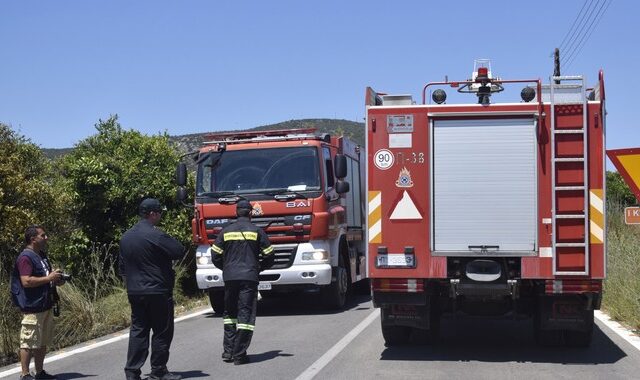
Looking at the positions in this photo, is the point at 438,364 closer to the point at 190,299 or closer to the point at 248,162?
the point at 248,162

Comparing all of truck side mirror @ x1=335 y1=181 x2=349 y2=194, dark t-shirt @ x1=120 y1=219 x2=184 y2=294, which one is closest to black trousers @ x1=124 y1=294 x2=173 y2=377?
dark t-shirt @ x1=120 y1=219 x2=184 y2=294

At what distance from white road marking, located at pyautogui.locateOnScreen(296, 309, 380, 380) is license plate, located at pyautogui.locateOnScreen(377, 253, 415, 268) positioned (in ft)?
4.23

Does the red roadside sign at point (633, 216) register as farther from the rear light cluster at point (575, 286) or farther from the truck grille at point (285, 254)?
the truck grille at point (285, 254)

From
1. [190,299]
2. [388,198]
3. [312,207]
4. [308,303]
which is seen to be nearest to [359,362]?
[388,198]

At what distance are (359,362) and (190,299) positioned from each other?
926cm

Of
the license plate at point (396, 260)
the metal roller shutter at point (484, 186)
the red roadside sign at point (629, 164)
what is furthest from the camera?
the license plate at point (396, 260)

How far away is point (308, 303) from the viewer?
16500mm

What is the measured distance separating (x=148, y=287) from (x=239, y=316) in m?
1.57

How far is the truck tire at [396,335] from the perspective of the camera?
10150 mm

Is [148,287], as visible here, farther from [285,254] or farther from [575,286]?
[285,254]

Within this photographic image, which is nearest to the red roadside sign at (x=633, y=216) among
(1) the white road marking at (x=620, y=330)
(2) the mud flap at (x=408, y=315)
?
(1) the white road marking at (x=620, y=330)

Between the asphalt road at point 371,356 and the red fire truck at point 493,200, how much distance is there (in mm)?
611

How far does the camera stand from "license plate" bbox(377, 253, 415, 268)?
9.05 metres

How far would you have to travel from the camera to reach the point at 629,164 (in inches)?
336
